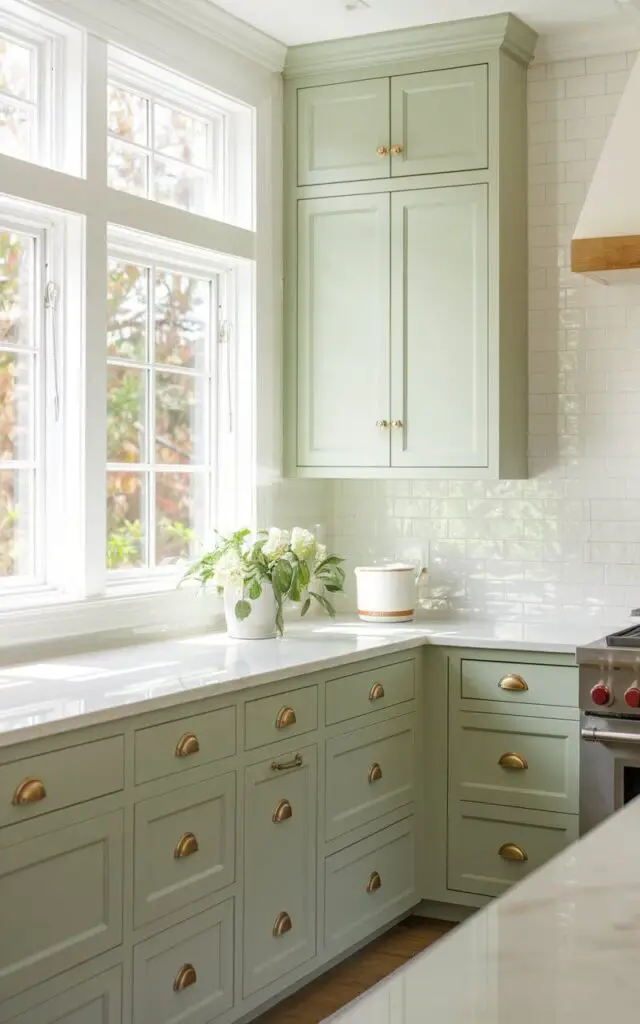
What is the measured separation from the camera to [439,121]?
4.37 m

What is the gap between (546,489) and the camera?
4551mm

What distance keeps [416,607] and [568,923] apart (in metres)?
3.65

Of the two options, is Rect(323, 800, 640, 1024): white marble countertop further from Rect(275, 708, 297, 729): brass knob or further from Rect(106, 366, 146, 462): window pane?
Rect(106, 366, 146, 462): window pane

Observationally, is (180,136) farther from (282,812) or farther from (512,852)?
(512,852)

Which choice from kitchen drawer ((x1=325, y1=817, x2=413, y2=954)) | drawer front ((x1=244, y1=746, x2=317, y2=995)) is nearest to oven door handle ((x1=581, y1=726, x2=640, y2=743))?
kitchen drawer ((x1=325, y1=817, x2=413, y2=954))

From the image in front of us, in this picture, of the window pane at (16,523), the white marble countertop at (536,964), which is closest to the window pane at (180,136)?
the window pane at (16,523)

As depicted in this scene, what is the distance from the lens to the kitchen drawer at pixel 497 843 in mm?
3963

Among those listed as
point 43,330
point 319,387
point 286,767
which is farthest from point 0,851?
point 319,387

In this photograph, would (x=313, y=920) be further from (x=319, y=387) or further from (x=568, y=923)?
(x=568, y=923)

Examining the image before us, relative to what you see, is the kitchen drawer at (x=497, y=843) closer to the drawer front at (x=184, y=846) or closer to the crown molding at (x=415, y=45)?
the drawer front at (x=184, y=846)

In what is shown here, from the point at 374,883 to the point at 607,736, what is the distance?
0.86 metres

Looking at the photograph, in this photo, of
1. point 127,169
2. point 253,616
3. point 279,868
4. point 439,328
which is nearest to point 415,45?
point 439,328

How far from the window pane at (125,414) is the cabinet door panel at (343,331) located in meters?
0.75

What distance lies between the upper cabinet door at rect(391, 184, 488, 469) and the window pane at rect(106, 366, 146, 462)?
0.92m
